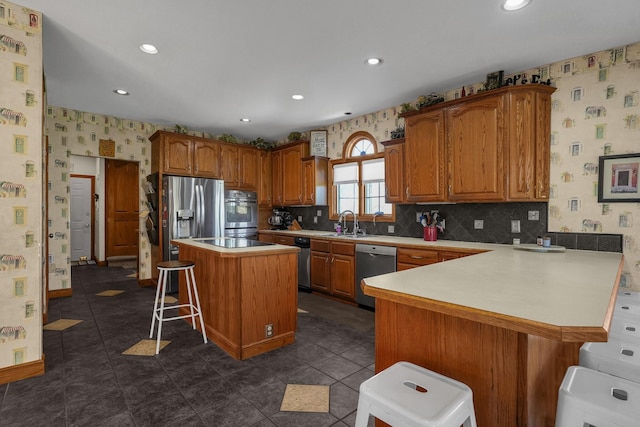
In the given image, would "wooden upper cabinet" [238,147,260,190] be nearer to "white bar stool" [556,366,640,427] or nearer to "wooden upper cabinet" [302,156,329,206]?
"wooden upper cabinet" [302,156,329,206]

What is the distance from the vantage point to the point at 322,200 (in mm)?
5121

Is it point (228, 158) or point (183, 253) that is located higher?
point (228, 158)

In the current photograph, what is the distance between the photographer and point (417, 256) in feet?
10.8

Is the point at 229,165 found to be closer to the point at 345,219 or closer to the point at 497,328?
the point at 345,219

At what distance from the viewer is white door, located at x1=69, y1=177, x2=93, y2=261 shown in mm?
7246

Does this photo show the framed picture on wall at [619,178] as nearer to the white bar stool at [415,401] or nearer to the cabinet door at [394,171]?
the cabinet door at [394,171]

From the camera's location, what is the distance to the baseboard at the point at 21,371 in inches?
82.8

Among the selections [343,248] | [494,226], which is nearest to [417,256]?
[494,226]

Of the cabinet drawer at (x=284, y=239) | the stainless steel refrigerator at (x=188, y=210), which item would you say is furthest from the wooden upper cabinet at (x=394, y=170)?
the stainless steel refrigerator at (x=188, y=210)

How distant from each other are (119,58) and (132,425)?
2.94 meters

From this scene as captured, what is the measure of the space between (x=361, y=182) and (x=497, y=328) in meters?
3.69

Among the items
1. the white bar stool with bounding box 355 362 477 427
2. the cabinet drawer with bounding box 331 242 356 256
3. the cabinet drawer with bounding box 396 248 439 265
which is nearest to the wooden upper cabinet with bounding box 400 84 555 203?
the cabinet drawer with bounding box 396 248 439 265

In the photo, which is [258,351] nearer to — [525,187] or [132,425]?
[132,425]

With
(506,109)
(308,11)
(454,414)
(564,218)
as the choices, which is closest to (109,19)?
(308,11)
